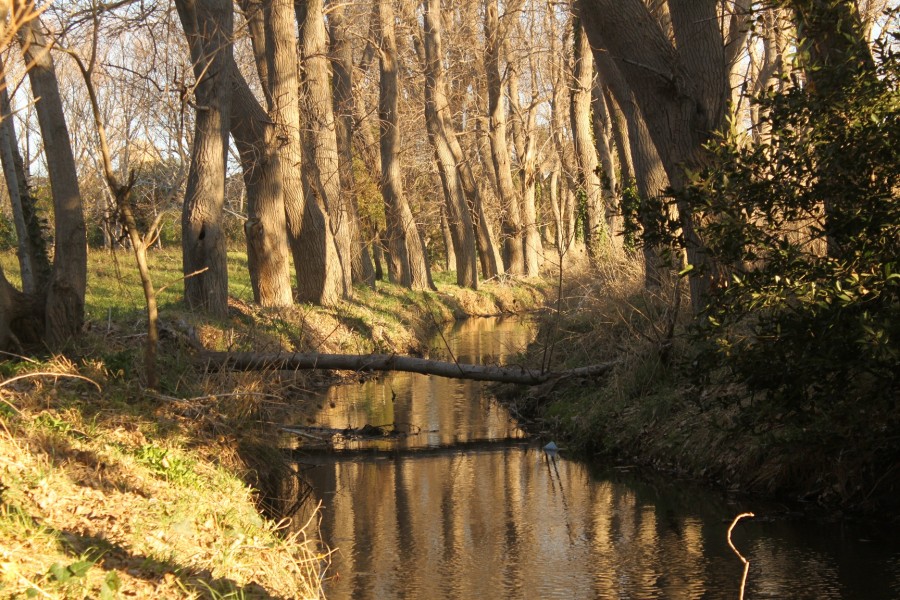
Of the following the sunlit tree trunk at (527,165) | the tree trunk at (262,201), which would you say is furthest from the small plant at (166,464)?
the sunlit tree trunk at (527,165)

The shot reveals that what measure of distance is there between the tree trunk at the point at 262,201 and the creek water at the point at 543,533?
702 cm

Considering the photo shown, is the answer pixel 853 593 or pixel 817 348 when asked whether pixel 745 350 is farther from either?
pixel 853 593

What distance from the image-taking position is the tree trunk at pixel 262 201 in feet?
64.4

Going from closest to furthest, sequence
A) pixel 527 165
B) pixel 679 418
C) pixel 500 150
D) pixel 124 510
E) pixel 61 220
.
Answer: pixel 124 510, pixel 61 220, pixel 679 418, pixel 500 150, pixel 527 165

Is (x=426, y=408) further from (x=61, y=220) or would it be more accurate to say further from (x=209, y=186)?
(x=61, y=220)

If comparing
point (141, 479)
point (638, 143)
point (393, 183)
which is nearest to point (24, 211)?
point (141, 479)

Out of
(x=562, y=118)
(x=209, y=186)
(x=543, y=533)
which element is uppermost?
(x=562, y=118)

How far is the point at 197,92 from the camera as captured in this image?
56.5 feet

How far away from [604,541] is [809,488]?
7.14 ft

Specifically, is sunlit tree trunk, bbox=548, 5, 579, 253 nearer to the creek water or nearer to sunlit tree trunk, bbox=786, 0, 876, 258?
the creek water

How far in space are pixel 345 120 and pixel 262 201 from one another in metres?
9.84

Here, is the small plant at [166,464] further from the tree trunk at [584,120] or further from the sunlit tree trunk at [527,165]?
the sunlit tree trunk at [527,165]

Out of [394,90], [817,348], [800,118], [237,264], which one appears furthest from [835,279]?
[237,264]

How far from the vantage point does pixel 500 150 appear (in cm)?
3650
